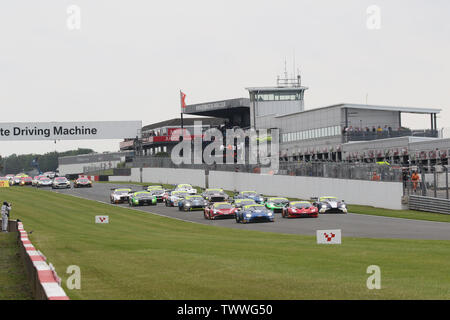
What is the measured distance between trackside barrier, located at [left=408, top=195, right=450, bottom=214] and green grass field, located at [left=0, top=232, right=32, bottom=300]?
965 inches

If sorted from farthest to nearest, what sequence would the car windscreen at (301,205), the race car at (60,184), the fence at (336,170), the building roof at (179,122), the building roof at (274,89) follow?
the building roof at (179,122) → the building roof at (274,89) → the race car at (60,184) → the fence at (336,170) → the car windscreen at (301,205)

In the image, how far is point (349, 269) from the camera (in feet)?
44.5

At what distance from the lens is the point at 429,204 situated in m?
39.9

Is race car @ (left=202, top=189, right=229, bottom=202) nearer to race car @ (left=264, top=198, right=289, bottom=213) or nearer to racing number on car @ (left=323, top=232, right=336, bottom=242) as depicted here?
race car @ (left=264, top=198, right=289, bottom=213)

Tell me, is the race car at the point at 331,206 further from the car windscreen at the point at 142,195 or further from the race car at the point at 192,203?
the car windscreen at the point at 142,195

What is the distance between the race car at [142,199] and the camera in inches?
2042

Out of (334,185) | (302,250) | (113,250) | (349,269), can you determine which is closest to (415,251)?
(302,250)

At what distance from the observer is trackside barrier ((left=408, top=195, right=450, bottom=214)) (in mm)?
38144

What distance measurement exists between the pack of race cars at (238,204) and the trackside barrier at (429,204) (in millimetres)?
4089

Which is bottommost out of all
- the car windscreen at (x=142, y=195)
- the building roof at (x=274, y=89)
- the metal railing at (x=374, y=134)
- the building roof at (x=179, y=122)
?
the car windscreen at (x=142, y=195)

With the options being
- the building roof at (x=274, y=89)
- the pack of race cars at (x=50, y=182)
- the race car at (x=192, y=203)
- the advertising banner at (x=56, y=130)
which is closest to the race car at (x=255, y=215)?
the race car at (x=192, y=203)

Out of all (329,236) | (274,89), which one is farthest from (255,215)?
(274,89)

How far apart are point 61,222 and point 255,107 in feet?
203

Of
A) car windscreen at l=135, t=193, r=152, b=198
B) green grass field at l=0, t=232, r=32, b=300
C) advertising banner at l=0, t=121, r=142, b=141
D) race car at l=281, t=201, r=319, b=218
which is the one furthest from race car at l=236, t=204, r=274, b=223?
advertising banner at l=0, t=121, r=142, b=141
